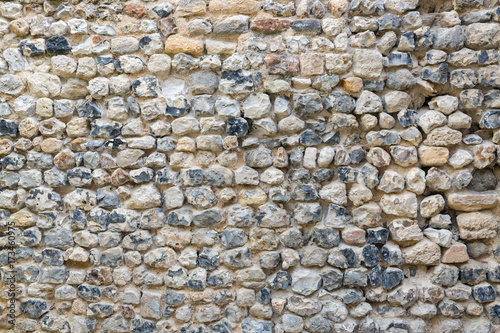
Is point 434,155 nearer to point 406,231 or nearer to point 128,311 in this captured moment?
point 406,231

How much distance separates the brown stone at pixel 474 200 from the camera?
1747 mm

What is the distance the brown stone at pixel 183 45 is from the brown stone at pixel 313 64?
1.78ft

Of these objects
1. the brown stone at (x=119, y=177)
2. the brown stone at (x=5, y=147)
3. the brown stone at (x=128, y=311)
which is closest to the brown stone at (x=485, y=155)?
the brown stone at (x=119, y=177)

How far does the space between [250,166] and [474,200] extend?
1.12 m

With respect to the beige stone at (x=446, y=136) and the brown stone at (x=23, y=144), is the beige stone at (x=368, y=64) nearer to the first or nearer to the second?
the beige stone at (x=446, y=136)

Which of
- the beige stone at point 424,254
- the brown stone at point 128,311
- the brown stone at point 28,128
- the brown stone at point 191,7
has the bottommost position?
the brown stone at point 128,311

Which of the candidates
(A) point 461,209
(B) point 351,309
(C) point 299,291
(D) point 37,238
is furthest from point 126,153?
(A) point 461,209

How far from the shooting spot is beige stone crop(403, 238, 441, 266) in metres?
1.76

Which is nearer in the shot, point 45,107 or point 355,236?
point 355,236

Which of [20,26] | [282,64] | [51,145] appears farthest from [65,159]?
[282,64]

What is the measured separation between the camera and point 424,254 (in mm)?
1766

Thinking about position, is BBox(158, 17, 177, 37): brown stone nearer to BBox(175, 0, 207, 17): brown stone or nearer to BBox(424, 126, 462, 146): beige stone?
BBox(175, 0, 207, 17): brown stone

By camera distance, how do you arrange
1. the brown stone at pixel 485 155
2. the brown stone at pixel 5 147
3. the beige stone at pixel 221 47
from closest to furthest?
the brown stone at pixel 485 155, the beige stone at pixel 221 47, the brown stone at pixel 5 147

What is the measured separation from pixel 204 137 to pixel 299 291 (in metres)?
0.92
